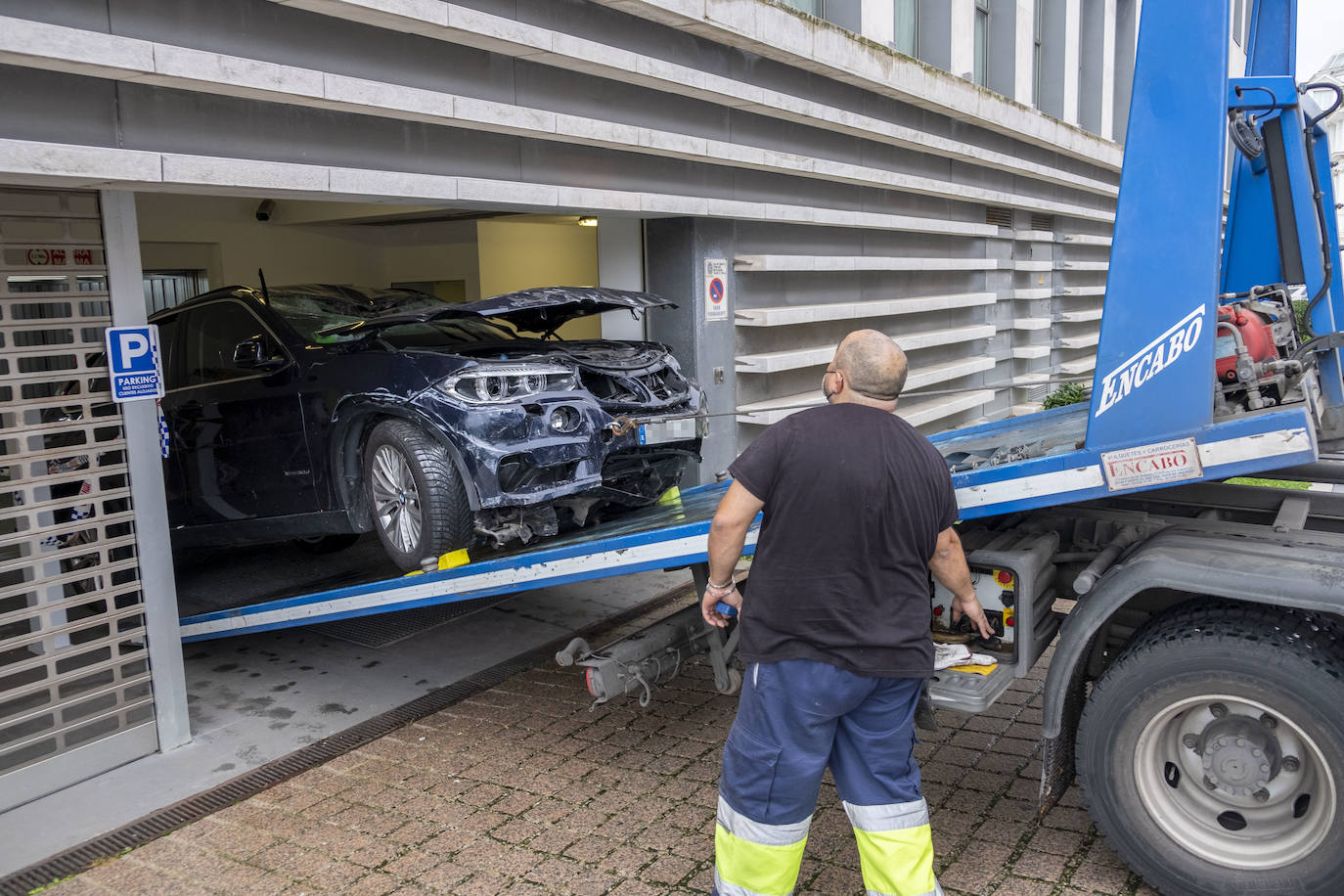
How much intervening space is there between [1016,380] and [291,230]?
10577 millimetres

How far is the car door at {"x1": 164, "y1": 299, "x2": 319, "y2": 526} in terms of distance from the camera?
230 inches

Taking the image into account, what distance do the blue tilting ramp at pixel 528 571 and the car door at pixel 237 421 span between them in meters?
0.70

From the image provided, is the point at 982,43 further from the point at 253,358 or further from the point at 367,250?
the point at 253,358

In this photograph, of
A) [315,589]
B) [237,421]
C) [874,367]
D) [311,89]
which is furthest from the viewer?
[237,421]

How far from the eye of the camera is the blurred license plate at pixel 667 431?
17.5 ft

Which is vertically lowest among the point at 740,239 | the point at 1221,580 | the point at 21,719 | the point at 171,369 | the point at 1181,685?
the point at 21,719

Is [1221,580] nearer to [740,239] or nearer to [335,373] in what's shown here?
[335,373]

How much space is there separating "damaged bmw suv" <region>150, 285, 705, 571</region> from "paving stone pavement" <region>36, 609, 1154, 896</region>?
108cm

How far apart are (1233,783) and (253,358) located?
5192 mm

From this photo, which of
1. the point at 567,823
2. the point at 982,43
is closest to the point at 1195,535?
the point at 567,823

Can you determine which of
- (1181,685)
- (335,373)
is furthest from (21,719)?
(1181,685)

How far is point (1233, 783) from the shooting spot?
10.6ft

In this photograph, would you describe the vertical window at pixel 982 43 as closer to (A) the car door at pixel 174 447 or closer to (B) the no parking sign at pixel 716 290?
(B) the no parking sign at pixel 716 290

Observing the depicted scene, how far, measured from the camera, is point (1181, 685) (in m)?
3.19
